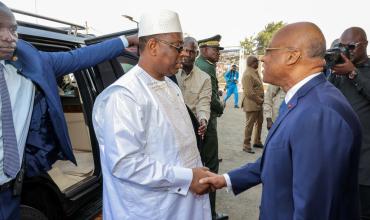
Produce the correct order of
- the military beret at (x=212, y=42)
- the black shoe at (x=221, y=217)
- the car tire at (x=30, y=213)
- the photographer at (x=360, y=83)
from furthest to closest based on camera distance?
1. the military beret at (x=212, y=42)
2. the black shoe at (x=221, y=217)
3. the photographer at (x=360, y=83)
4. the car tire at (x=30, y=213)

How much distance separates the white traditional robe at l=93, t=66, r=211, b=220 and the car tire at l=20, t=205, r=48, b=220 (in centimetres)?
63

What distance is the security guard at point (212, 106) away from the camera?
12.5 feet

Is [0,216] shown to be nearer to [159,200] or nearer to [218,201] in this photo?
[159,200]

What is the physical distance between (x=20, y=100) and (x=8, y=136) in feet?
0.75

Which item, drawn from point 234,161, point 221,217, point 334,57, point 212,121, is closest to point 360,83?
point 334,57

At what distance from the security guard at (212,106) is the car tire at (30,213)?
72.8 inches

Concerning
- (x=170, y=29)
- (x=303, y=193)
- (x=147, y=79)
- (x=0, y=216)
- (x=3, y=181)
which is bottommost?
(x=0, y=216)

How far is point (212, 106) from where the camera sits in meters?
4.24

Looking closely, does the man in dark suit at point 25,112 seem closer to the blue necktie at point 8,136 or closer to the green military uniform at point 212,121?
the blue necktie at point 8,136

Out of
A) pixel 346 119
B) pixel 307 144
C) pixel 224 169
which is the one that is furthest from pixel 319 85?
pixel 224 169

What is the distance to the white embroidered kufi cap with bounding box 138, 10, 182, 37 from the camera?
1806 millimetres

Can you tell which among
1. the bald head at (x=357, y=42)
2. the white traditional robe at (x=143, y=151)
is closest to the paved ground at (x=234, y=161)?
the bald head at (x=357, y=42)

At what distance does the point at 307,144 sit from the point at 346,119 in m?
0.20

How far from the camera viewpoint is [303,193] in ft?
4.16
